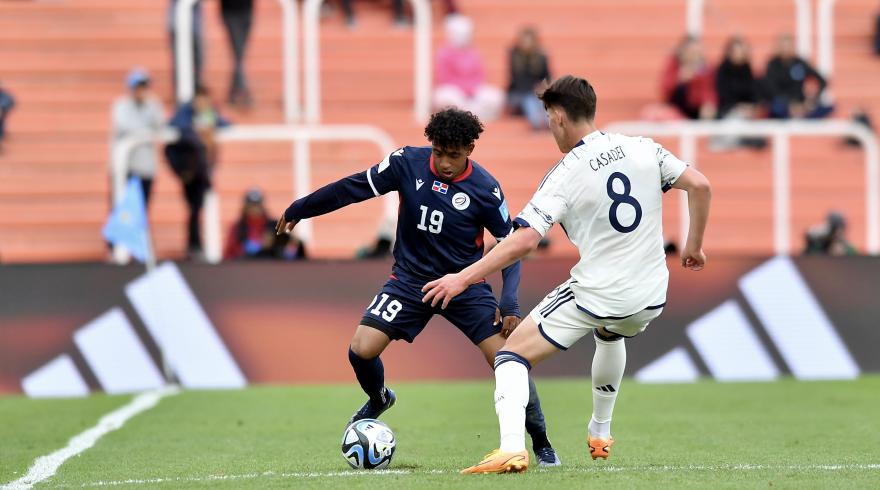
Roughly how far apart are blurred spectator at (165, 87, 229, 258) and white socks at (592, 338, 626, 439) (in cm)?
834

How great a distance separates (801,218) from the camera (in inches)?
715

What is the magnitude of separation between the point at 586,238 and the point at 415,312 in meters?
1.34

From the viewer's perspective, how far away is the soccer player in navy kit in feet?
28.7

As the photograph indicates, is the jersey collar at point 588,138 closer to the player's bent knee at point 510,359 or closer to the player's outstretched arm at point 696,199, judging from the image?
the player's outstretched arm at point 696,199

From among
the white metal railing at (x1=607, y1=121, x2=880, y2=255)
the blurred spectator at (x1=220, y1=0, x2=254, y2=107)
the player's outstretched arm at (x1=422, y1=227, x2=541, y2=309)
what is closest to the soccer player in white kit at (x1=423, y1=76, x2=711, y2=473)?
the player's outstretched arm at (x1=422, y1=227, x2=541, y2=309)

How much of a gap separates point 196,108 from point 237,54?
2187mm

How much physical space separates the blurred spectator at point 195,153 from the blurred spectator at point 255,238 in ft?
1.70

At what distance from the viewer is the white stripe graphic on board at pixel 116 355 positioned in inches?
579

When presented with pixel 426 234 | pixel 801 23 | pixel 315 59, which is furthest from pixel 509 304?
pixel 801 23

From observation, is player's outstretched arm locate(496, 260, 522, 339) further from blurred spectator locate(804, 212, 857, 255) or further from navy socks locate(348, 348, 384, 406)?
blurred spectator locate(804, 212, 857, 255)

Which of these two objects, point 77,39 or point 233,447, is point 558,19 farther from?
point 233,447

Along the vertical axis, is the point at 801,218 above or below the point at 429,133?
below

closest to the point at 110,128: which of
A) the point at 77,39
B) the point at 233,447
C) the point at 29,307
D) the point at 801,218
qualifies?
the point at 77,39

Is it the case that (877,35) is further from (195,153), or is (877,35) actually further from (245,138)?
(195,153)
